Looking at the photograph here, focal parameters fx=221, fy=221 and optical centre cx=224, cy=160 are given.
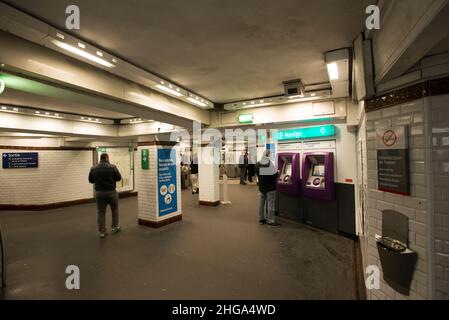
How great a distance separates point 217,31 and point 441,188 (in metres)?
2.51

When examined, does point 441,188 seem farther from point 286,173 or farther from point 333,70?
point 286,173

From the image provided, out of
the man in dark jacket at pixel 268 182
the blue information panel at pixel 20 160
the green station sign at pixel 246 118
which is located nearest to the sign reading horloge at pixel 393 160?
the man in dark jacket at pixel 268 182

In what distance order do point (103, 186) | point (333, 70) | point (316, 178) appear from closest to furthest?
point (333, 70)
point (103, 186)
point (316, 178)

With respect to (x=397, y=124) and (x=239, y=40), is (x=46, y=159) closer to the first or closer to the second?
(x=239, y=40)

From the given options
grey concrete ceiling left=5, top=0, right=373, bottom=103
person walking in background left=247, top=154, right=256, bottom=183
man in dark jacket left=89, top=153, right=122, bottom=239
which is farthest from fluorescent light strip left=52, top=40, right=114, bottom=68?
person walking in background left=247, top=154, right=256, bottom=183

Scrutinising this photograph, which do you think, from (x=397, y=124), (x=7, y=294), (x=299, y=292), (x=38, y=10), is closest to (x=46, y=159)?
(x=7, y=294)

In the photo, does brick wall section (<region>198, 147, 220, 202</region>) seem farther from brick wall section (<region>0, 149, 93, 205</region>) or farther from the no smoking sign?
the no smoking sign

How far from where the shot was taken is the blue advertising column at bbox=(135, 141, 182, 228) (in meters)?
5.21

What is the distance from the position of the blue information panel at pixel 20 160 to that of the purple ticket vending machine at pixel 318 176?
8.73 m

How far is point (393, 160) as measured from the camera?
2018 millimetres

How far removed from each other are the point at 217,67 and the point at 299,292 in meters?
3.26

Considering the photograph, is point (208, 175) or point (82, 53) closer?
point (82, 53)

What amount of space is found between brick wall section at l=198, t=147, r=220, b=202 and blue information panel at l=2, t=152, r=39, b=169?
5738 millimetres
